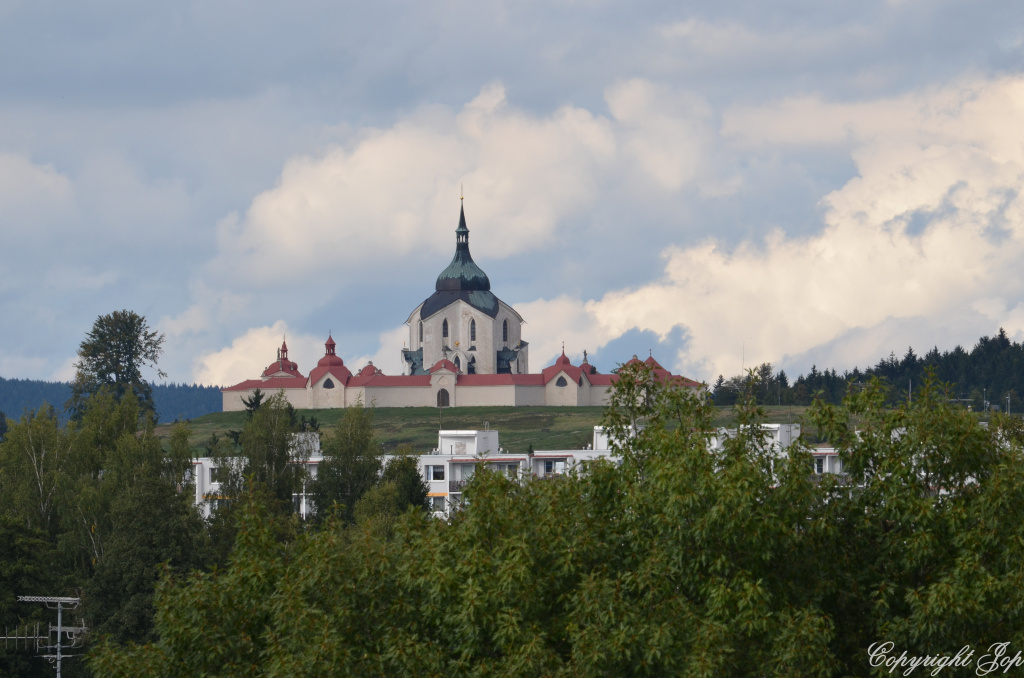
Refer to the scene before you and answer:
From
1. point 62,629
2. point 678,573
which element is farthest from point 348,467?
point 678,573

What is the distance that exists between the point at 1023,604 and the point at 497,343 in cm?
11172

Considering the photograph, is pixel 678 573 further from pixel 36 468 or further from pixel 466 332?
pixel 466 332

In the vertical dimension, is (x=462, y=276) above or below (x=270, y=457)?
above

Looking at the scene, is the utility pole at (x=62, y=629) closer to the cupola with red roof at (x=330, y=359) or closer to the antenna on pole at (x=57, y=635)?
the antenna on pole at (x=57, y=635)

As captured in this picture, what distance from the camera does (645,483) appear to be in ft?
61.8

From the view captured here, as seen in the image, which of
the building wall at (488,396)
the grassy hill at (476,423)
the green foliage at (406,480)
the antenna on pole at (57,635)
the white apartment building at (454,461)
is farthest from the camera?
the building wall at (488,396)

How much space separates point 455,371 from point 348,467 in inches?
2416

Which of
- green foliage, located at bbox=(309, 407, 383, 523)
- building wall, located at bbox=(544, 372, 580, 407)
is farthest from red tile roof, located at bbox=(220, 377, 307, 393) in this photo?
green foliage, located at bbox=(309, 407, 383, 523)

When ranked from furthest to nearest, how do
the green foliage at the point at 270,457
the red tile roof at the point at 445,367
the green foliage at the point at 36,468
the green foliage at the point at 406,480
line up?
the red tile roof at the point at 445,367 < the green foliage at the point at 270,457 < the green foliage at the point at 406,480 < the green foliage at the point at 36,468

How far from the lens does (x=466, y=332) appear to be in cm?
12644

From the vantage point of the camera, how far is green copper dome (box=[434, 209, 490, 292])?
5128 inches

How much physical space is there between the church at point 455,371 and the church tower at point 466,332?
10cm

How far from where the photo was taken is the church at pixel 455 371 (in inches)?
4631

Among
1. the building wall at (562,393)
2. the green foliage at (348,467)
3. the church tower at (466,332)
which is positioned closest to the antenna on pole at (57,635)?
the green foliage at (348,467)
